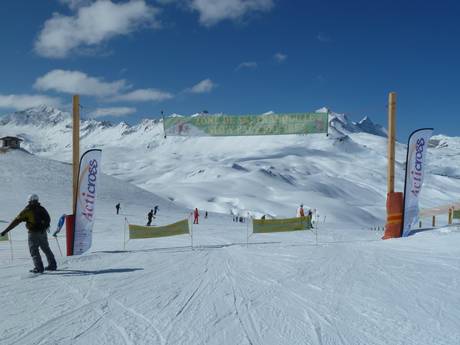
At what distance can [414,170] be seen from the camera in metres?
15.5

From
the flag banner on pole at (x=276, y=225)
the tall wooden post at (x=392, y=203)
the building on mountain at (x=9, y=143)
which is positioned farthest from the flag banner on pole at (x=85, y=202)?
the building on mountain at (x=9, y=143)

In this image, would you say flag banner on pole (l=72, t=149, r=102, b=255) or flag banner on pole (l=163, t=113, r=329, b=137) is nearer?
flag banner on pole (l=72, t=149, r=102, b=255)

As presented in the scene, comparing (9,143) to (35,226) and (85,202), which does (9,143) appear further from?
(35,226)

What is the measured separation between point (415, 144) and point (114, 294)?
1189 cm

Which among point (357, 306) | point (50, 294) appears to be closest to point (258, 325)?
point (357, 306)

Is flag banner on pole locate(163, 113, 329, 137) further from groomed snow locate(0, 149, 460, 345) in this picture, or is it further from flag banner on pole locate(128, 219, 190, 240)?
groomed snow locate(0, 149, 460, 345)

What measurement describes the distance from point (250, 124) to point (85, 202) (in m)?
7.69

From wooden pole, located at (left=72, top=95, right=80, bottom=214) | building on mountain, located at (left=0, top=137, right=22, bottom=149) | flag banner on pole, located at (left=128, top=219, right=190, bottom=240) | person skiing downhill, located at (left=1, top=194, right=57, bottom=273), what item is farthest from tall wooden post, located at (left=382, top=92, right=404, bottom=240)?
building on mountain, located at (left=0, top=137, right=22, bottom=149)

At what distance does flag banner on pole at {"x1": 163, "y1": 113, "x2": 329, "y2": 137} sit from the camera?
1761cm

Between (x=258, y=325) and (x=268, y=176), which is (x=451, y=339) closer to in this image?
(x=258, y=325)

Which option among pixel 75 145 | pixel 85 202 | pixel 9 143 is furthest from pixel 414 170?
pixel 9 143

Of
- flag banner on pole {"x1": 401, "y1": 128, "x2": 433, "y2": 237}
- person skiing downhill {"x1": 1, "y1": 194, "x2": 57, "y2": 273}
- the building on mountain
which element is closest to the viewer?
person skiing downhill {"x1": 1, "y1": 194, "x2": 57, "y2": 273}

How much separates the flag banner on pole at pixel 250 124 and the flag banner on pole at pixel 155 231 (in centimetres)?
446

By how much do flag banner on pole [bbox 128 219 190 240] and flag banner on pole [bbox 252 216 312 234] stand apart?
256cm
